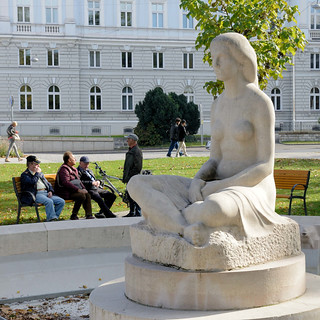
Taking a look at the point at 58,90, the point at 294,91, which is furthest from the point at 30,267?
the point at 294,91

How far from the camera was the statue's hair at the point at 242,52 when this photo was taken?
5441 mm

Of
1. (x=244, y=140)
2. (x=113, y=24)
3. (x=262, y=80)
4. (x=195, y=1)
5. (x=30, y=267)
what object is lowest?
(x=30, y=267)

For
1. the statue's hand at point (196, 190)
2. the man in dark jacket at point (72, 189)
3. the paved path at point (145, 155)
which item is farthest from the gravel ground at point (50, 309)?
the paved path at point (145, 155)

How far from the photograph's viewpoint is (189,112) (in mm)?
39969

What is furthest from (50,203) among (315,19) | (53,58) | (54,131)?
(315,19)

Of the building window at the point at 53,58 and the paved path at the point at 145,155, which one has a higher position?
the building window at the point at 53,58

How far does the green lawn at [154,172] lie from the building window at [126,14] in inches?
1139


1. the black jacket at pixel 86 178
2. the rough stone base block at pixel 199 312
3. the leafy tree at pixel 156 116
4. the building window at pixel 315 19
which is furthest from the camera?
the building window at pixel 315 19

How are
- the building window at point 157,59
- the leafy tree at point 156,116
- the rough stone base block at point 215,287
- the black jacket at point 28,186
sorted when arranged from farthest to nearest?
the building window at point 157,59
the leafy tree at point 156,116
the black jacket at point 28,186
the rough stone base block at point 215,287

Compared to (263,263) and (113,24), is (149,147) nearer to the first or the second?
(113,24)

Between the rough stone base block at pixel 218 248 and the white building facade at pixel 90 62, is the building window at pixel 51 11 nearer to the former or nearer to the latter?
Answer: the white building facade at pixel 90 62

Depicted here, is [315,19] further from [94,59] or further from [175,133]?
[175,133]

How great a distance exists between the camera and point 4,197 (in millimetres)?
14086

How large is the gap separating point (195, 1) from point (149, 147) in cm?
1973
